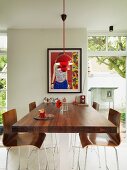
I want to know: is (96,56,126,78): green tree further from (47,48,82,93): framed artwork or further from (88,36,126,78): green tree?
(47,48,82,93): framed artwork

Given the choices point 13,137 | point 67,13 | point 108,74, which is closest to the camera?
point 13,137

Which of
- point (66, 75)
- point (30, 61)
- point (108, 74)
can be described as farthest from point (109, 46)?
point (30, 61)

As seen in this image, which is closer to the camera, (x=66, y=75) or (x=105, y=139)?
(x=105, y=139)

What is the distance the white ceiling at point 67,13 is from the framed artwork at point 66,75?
0.53 m

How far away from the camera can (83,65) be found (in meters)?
4.37

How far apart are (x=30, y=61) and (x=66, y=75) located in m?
0.82

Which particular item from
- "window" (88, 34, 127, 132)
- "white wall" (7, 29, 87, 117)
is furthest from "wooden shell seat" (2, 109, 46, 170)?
"window" (88, 34, 127, 132)

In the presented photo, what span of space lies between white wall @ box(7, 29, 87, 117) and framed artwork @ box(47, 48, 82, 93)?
0.29 feet

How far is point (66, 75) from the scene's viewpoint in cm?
438

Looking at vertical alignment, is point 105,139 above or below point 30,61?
below

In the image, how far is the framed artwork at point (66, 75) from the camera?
436 centimetres

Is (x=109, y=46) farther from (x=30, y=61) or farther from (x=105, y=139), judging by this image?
(x=105, y=139)

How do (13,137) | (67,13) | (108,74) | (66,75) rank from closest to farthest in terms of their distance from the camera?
1. (13,137)
2. (67,13)
3. (66,75)
4. (108,74)

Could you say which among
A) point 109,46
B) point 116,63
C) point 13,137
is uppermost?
point 109,46
